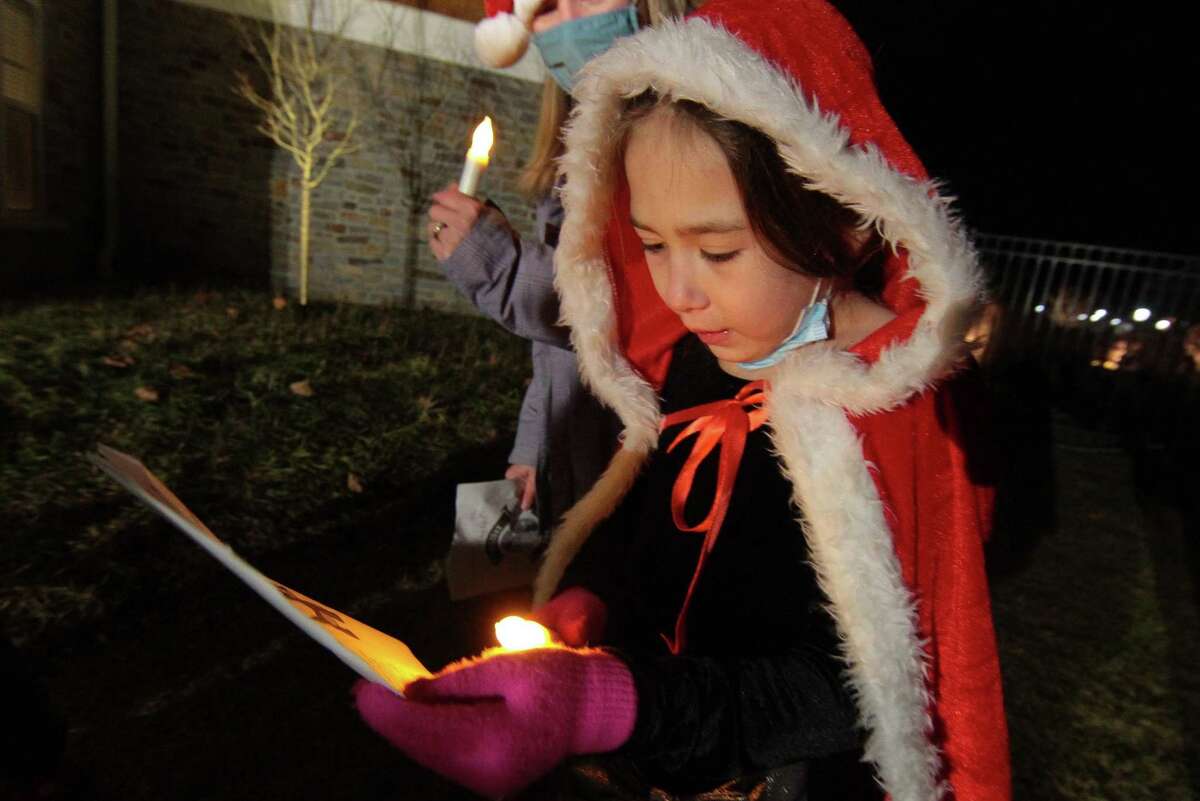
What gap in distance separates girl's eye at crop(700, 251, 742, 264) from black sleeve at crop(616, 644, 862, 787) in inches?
23.7

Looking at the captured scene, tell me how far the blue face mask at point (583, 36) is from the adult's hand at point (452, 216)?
1.29ft

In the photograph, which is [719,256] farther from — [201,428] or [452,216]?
[201,428]

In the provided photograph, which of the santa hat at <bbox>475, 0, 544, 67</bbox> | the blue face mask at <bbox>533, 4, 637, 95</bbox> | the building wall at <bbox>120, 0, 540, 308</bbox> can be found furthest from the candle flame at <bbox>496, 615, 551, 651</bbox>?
the building wall at <bbox>120, 0, 540, 308</bbox>

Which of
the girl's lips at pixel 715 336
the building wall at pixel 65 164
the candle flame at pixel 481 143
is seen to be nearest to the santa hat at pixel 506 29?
the candle flame at pixel 481 143

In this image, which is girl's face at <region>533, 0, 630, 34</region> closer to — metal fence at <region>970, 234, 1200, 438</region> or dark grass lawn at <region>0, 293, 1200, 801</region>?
dark grass lawn at <region>0, 293, 1200, 801</region>

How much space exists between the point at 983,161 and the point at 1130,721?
52.3 ft

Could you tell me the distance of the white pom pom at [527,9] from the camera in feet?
6.31

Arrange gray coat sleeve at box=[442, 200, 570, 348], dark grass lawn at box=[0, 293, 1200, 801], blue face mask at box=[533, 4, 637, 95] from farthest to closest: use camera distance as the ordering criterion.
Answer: dark grass lawn at box=[0, 293, 1200, 801], blue face mask at box=[533, 4, 637, 95], gray coat sleeve at box=[442, 200, 570, 348]

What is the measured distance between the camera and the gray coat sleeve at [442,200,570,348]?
5.59ft

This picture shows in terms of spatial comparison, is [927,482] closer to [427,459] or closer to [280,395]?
[427,459]

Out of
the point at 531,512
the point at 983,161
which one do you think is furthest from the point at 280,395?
the point at 983,161

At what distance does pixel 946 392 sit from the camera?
1.25 meters

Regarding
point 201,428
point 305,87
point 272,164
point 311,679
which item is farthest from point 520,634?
point 272,164

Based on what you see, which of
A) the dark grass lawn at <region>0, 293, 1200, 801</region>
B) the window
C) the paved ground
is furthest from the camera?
the window
